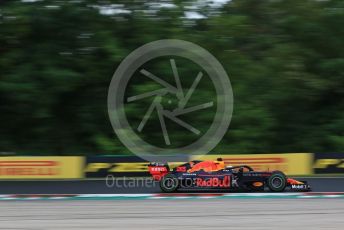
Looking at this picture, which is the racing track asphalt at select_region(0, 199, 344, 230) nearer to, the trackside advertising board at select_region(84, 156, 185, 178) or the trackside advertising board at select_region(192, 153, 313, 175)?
the trackside advertising board at select_region(84, 156, 185, 178)

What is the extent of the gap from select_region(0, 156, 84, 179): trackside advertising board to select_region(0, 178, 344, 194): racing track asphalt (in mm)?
400

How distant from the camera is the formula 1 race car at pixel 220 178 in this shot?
11.6 m

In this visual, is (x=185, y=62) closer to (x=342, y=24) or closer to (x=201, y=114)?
(x=201, y=114)

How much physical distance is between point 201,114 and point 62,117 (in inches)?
232

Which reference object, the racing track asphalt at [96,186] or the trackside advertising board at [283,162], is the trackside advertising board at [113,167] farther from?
the trackside advertising board at [283,162]

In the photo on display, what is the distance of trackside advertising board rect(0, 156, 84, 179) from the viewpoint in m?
14.4

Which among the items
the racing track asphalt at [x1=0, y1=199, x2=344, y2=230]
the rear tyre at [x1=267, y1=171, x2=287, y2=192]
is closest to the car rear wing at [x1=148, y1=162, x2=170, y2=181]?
the racing track asphalt at [x1=0, y1=199, x2=344, y2=230]

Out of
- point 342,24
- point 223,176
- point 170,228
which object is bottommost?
point 170,228

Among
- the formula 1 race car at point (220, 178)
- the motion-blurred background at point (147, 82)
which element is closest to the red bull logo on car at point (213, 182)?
the formula 1 race car at point (220, 178)

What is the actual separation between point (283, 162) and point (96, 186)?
4.96m

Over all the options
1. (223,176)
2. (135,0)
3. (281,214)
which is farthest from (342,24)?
(281,214)

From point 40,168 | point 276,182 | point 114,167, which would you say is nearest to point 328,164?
point 276,182

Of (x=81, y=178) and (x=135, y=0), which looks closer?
(x=81, y=178)

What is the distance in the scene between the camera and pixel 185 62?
854 inches
